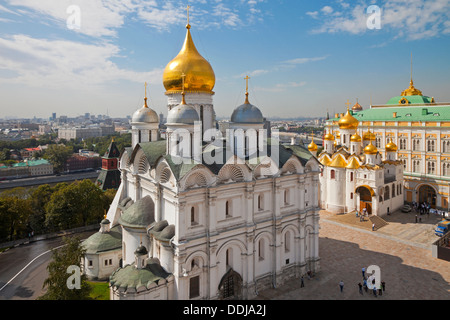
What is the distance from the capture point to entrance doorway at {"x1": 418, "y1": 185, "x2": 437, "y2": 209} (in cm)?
3147

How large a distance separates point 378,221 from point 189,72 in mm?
21017

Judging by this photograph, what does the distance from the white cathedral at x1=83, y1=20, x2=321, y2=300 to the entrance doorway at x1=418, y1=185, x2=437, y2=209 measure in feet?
64.8

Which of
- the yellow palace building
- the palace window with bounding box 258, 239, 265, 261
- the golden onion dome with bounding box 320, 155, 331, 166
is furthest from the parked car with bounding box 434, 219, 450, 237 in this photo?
the palace window with bounding box 258, 239, 265, 261

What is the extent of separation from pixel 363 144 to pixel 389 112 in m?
7.73

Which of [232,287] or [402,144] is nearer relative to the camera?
[232,287]

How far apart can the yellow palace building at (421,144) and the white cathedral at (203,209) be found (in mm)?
18557

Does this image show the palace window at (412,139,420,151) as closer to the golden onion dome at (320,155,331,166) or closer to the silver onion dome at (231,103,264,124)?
the golden onion dome at (320,155,331,166)

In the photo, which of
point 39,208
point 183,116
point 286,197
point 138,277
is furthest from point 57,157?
point 286,197

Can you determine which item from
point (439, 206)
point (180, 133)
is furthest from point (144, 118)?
point (439, 206)

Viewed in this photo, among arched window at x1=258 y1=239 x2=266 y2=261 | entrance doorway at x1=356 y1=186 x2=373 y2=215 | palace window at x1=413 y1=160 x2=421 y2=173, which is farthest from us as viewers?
palace window at x1=413 y1=160 x2=421 y2=173

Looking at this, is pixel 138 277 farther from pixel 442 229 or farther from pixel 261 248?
pixel 442 229

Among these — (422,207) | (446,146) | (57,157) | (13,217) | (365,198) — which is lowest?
(422,207)

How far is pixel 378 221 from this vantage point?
27.5 m

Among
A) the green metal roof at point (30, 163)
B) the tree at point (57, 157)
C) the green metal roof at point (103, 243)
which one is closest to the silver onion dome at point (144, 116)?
the green metal roof at point (103, 243)
